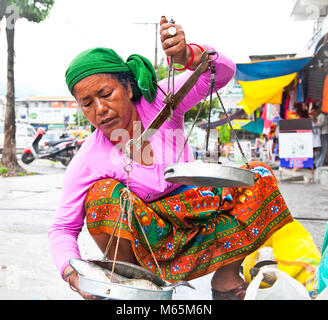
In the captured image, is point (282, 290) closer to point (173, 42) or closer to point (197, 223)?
point (197, 223)

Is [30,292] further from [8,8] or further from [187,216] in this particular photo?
[8,8]

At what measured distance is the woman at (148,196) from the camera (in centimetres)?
151

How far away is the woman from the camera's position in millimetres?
1512

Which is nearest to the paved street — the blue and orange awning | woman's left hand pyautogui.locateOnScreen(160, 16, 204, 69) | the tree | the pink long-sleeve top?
the pink long-sleeve top

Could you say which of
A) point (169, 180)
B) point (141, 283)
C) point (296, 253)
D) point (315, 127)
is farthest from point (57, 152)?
point (169, 180)

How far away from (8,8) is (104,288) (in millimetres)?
7229

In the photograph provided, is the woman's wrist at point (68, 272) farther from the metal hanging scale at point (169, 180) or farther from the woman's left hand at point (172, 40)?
the woman's left hand at point (172, 40)

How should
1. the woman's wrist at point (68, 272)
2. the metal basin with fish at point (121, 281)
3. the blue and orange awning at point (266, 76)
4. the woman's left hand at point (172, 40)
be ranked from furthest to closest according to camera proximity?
the blue and orange awning at point (266, 76) → the woman's wrist at point (68, 272) → the woman's left hand at point (172, 40) → the metal basin with fish at point (121, 281)

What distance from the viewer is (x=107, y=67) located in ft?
4.95

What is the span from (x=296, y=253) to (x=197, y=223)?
0.48 m

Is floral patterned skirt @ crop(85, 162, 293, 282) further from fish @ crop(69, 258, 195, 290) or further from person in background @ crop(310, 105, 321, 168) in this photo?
person in background @ crop(310, 105, 321, 168)

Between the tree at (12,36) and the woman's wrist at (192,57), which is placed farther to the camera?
the tree at (12,36)

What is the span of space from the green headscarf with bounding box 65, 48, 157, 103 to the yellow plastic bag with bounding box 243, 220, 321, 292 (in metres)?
0.90

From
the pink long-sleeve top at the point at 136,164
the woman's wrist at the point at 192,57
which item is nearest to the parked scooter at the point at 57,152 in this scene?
the pink long-sleeve top at the point at 136,164
